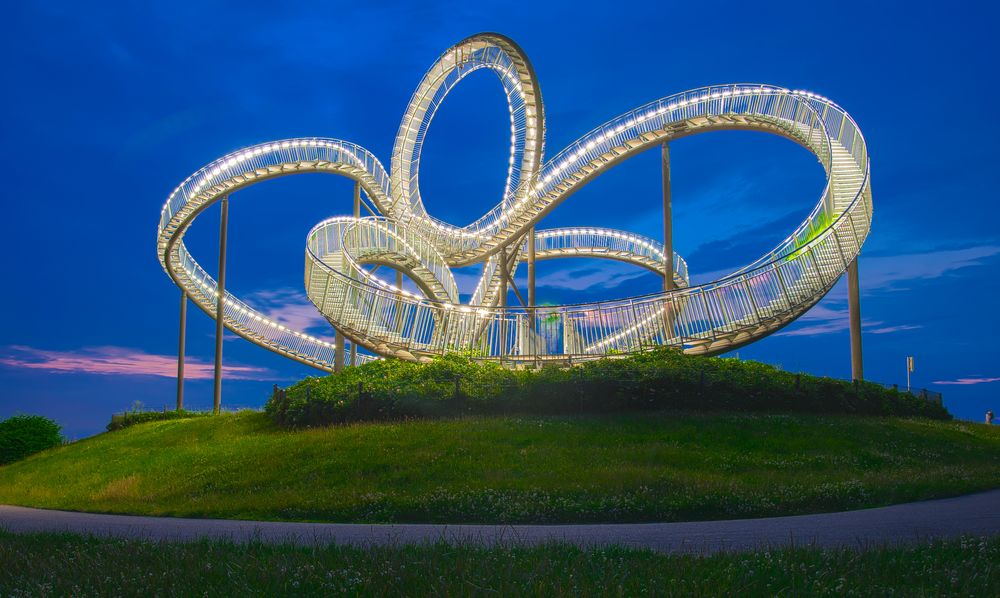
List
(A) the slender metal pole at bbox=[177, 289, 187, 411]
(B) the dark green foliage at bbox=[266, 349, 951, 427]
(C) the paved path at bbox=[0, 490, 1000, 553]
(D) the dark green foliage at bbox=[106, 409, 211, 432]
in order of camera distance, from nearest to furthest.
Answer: (C) the paved path at bbox=[0, 490, 1000, 553]
(B) the dark green foliage at bbox=[266, 349, 951, 427]
(D) the dark green foliage at bbox=[106, 409, 211, 432]
(A) the slender metal pole at bbox=[177, 289, 187, 411]

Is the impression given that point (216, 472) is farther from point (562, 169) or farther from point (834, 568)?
point (562, 169)

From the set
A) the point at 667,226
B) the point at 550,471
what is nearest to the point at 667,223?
the point at 667,226

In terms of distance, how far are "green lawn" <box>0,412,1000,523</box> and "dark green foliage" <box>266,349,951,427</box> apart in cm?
90

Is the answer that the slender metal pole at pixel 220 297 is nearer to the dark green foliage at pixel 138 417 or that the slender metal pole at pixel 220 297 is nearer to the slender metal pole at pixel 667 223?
the dark green foliage at pixel 138 417

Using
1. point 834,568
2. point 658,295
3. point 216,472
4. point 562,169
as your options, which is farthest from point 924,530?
point 562,169

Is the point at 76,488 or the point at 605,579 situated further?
the point at 76,488

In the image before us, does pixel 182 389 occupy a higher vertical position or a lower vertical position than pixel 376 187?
lower

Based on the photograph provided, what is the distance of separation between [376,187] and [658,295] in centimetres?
1934

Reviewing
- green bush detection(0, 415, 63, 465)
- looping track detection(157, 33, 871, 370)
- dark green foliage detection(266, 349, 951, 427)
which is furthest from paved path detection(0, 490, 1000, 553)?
green bush detection(0, 415, 63, 465)

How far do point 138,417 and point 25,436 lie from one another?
394cm

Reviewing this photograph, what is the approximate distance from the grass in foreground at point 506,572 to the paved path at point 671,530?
893mm

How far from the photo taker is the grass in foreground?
5191mm

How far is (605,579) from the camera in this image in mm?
5375

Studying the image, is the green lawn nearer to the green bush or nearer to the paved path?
the paved path
